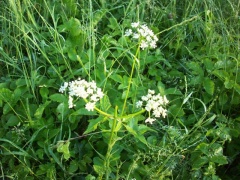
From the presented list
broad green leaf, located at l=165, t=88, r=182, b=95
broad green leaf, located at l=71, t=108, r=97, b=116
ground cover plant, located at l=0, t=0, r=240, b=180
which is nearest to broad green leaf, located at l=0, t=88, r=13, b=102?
ground cover plant, located at l=0, t=0, r=240, b=180

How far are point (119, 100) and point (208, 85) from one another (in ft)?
1.46

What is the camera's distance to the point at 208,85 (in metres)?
2.18

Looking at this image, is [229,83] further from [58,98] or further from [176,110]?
[58,98]

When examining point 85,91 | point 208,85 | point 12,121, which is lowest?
point 12,121

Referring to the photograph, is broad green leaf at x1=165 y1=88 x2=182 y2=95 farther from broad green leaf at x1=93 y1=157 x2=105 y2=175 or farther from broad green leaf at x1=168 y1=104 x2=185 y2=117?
broad green leaf at x1=93 y1=157 x2=105 y2=175

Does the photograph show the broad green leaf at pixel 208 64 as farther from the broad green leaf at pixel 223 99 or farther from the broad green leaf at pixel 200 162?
the broad green leaf at pixel 200 162

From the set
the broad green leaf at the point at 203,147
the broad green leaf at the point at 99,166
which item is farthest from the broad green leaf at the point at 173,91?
the broad green leaf at the point at 99,166

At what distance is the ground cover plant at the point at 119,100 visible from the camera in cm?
189

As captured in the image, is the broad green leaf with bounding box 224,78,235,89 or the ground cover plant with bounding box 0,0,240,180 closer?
the ground cover plant with bounding box 0,0,240,180

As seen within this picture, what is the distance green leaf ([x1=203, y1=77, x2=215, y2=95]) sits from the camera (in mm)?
2168

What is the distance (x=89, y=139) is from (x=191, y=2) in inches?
49.9

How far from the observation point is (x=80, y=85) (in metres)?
1.61

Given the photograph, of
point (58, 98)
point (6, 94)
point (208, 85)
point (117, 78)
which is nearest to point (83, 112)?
point (58, 98)

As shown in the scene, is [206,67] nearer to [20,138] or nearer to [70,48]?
[70,48]
